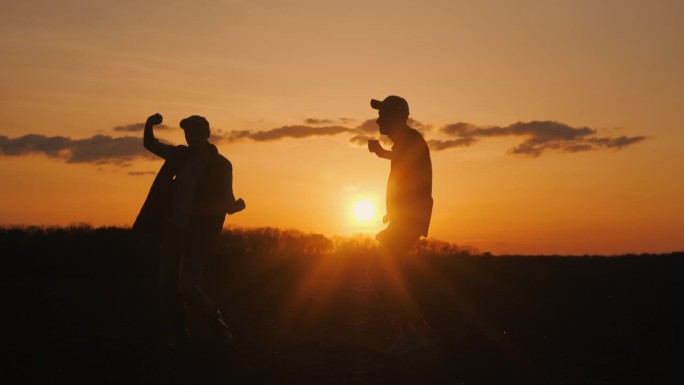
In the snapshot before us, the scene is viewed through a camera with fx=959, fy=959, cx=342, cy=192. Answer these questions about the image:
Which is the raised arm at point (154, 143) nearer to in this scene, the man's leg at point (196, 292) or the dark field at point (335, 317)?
the man's leg at point (196, 292)

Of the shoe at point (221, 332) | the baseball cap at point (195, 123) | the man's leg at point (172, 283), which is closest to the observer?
the man's leg at point (172, 283)

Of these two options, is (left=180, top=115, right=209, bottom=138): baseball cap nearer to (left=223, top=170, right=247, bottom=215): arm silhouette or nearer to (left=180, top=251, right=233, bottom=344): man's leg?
(left=223, top=170, right=247, bottom=215): arm silhouette

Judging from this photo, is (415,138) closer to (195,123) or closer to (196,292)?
(195,123)

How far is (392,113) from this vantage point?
9.44 meters

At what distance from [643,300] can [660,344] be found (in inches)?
134

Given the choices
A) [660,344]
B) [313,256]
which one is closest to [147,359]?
[660,344]

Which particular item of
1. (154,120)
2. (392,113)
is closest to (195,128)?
(154,120)

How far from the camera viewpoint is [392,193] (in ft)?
30.6

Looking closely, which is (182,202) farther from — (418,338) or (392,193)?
(418,338)

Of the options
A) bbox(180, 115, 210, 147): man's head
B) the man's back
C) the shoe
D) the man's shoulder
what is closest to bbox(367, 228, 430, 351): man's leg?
the man's back

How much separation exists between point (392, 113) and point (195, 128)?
2107 millimetres

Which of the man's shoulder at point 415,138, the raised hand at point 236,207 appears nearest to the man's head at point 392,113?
the man's shoulder at point 415,138

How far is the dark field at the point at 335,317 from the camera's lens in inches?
330

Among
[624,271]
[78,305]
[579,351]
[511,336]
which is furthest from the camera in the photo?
[624,271]
